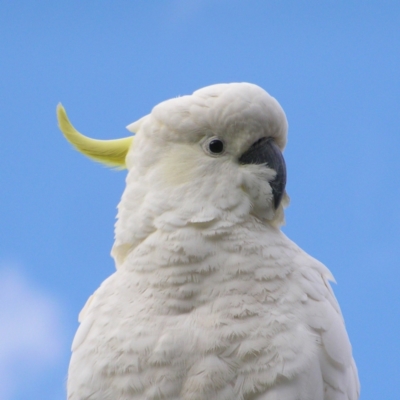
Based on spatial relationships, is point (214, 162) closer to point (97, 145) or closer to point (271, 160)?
point (271, 160)

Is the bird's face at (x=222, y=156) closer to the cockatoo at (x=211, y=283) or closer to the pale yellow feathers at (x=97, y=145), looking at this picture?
the cockatoo at (x=211, y=283)

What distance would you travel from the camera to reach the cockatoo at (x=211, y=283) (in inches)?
69.1

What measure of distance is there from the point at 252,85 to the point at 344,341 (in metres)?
0.94

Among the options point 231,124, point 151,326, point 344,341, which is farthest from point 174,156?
point 344,341

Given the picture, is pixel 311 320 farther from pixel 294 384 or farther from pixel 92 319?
pixel 92 319

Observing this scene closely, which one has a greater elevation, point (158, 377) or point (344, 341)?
point (344, 341)

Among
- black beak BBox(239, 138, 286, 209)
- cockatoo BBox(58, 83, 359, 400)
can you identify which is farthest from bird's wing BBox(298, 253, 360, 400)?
black beak BBox(239, 138, 286, 209)

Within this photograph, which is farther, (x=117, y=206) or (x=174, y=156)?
(x=117, y=206)

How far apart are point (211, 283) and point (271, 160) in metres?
0.48

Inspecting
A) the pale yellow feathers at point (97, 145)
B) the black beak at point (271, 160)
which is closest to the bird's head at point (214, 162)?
the black beak at point (271, 160)

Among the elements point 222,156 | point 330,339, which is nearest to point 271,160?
point 222,156

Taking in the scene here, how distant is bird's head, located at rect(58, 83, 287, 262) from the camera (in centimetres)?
198

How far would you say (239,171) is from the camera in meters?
2.01

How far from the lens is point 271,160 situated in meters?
2.03
